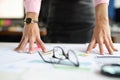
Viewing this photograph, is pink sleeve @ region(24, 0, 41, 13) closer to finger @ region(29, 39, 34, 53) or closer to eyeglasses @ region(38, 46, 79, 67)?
finger @ region(29, 39, 34, 53)

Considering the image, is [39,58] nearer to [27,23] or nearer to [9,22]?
[27,23]

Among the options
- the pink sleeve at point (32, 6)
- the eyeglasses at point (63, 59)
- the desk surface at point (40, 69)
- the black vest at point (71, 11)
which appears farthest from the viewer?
the black vest at point (71, 11)

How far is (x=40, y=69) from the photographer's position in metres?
0.71

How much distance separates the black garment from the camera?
4.29 ft

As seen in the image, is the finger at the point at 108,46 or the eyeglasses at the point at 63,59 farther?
the finger at the point at 108,46

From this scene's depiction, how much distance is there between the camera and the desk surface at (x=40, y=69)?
2.11 ft

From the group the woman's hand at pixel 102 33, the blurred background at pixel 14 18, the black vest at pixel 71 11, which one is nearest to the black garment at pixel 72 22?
the black vest at pixel 71 11

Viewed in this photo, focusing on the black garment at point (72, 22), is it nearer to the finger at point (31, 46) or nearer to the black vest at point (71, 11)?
the black vest at point (71, 11)

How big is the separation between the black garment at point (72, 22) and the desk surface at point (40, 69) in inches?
16.7

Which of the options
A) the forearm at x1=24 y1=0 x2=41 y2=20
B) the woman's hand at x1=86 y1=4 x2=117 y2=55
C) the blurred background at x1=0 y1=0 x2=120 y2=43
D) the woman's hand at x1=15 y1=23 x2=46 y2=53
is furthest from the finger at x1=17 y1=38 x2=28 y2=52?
the blurred background at x1=0 y1=0 x2=120 y2=43

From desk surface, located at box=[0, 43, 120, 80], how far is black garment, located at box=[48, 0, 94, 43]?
43 centimetres

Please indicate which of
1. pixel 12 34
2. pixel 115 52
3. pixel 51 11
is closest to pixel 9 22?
pixel 12 34

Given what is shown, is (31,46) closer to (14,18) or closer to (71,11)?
(71,11)

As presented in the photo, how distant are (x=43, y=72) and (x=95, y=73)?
0.14m
